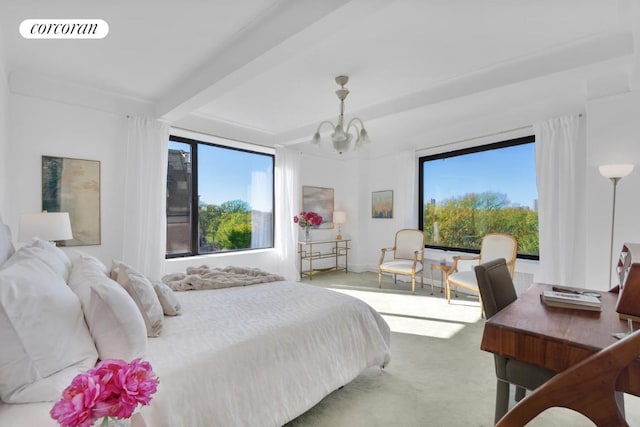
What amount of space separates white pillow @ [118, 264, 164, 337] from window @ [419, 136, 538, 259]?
15.0 ft

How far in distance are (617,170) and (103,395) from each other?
384 cm

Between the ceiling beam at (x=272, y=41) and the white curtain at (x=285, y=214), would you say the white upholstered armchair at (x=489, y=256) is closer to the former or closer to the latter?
the white curtain at (x=285, y=214)

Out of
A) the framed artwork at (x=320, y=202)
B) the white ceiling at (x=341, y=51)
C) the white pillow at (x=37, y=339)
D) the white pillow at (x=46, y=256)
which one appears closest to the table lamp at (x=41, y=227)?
the white pillow at (x=46, y=256)

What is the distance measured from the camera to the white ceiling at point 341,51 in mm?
2023

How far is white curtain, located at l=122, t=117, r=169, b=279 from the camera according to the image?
3.56 meters

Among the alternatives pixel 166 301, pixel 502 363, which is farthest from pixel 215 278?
pixel 502 363

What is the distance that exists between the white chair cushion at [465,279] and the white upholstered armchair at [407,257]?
66 centimetres

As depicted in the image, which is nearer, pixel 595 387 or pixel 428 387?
pixel 595 387

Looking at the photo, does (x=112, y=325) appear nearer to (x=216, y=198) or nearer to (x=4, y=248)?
(x=4, y=248)

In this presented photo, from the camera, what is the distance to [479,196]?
4762mm

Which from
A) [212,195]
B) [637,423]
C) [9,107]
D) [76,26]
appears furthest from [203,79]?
[637,423]

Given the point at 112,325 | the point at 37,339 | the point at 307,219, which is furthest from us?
the point at 307,219

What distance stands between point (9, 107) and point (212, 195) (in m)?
2.36

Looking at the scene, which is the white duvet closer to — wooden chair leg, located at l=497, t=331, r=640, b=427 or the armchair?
the armchair
